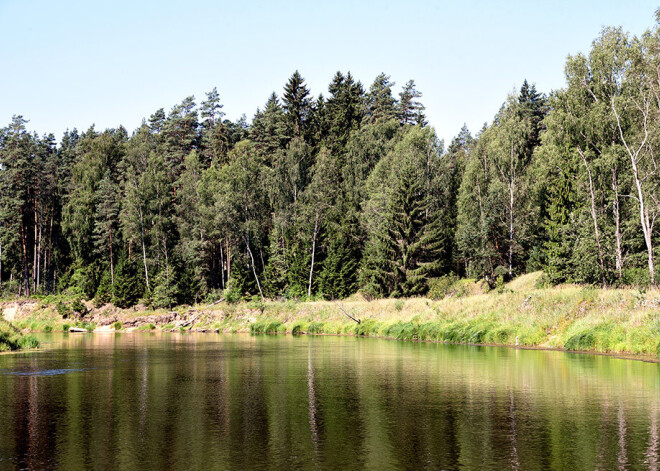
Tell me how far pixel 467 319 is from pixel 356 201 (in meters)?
46.6

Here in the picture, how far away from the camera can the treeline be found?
57969mm

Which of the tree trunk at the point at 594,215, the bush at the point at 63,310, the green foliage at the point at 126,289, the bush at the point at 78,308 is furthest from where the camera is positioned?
the green foliage at the point at 126,289

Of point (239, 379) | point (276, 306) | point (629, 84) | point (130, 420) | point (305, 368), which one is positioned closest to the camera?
point (130, 420)

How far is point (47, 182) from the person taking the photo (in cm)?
11425

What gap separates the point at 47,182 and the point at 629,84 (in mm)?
96563

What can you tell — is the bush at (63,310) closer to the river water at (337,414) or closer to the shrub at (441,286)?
the shrub at (441,286)

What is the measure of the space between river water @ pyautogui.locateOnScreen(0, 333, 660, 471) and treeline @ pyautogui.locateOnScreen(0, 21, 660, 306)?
32.1 m

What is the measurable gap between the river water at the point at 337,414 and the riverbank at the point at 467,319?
144 inches

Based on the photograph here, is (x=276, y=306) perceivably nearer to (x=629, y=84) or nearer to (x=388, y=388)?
(x=629, y=84)

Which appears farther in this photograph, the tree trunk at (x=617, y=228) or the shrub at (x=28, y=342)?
the tree trunk at (x=617, y=228)

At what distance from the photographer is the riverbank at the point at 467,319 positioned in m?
35.0

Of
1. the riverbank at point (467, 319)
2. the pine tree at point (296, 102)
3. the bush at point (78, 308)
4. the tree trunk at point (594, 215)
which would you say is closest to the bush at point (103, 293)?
the bush at point (78, 308)

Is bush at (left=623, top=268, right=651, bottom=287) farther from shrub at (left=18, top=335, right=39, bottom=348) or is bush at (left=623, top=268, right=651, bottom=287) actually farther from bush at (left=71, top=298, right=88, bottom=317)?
bush at (left=71, top=298, right=88, bottom=317)

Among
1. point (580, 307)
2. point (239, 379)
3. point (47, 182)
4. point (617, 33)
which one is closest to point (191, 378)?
point (239, 379)
